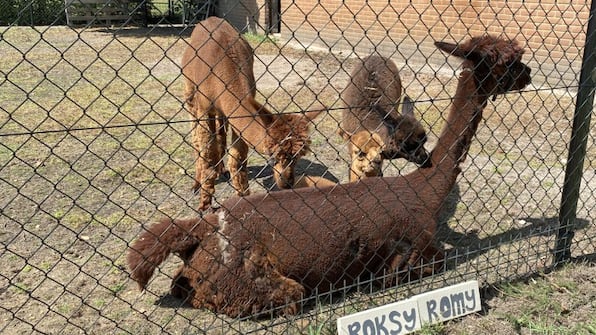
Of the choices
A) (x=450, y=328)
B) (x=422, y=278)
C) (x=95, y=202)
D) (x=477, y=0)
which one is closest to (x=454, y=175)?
(x=422, y=278)

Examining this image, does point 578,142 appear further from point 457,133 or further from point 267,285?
point 267,285

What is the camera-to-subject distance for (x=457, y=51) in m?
3.73

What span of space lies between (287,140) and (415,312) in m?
1.61

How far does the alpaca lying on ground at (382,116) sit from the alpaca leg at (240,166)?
900 millimetres

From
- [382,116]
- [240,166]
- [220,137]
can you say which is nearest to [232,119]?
[240,166]

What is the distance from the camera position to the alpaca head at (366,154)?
5.12 m

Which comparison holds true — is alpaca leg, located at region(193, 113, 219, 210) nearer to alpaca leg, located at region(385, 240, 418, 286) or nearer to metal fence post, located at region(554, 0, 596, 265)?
alpaca leg, located at region(385, 240, 418, 286)

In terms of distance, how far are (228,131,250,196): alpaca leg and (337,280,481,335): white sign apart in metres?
2.24

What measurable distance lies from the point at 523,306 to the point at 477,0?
8557mm

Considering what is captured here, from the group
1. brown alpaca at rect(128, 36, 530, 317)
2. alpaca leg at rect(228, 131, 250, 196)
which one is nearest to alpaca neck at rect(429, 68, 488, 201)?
brown alpaca at rect(128, 36, 530, 317)

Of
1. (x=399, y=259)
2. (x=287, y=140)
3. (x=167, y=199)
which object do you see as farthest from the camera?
(x=167, y=199)

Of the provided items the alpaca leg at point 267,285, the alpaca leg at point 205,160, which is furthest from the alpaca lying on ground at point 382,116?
the alpaca leg at point 205,160

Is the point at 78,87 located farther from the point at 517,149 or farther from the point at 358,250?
the point at 358,250

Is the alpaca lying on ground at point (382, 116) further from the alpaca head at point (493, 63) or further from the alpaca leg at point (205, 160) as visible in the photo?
the alpaca leg at point (205, 160)
